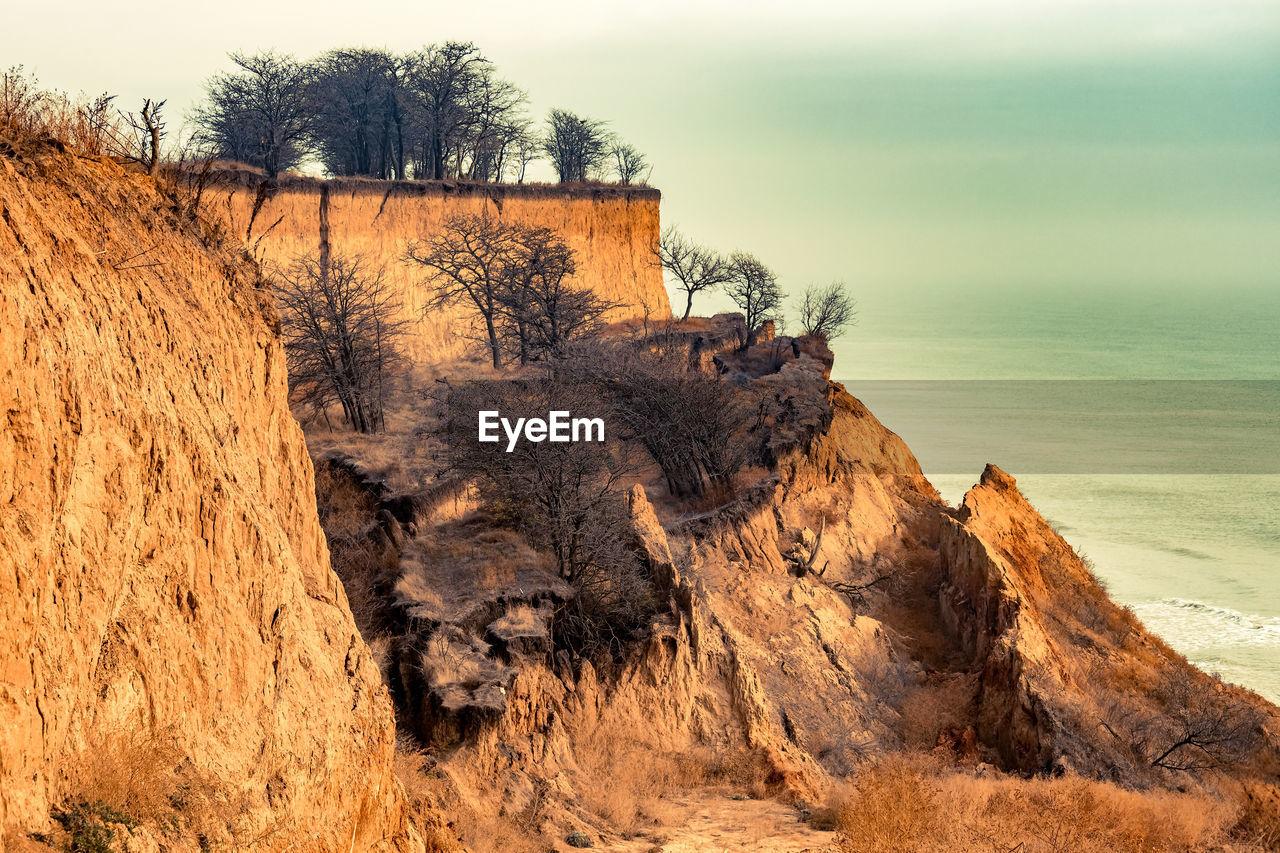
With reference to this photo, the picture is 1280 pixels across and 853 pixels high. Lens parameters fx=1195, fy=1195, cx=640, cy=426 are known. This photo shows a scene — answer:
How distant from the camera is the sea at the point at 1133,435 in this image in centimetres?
3991

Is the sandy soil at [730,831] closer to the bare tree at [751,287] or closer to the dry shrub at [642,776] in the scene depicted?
the dry shrub at [642,776]

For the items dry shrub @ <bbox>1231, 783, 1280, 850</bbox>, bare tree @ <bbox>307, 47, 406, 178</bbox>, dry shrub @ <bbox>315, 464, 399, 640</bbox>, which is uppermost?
bare tree @ <bbox>307, 47, 406, 178</bbox>

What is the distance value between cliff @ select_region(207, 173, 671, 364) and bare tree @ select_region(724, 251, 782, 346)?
3.74 m

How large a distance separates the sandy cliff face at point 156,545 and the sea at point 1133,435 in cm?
2785

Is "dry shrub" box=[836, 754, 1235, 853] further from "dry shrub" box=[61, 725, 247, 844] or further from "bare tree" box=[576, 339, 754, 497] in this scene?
"bare tree" box=[576, 339, 754, 497]

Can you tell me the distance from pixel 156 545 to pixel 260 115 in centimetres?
3785

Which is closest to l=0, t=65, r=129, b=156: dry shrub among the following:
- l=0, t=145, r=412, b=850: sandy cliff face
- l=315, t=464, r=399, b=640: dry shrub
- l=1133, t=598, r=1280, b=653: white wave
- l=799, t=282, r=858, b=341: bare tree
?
l=0, t=145, r=412, b=850: sandy cliff face

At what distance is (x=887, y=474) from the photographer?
→ 2866 cm

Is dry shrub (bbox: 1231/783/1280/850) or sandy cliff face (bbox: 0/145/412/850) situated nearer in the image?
sandy cliff face (bbox: 0/145/412/850)

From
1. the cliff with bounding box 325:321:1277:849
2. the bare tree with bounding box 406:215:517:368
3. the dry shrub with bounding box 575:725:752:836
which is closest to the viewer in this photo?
the dry shrub with bounding box 575:725:752:836

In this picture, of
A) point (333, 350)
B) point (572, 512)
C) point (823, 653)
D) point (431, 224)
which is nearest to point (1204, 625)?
point (823, 653)

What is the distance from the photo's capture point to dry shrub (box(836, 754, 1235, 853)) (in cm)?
1320

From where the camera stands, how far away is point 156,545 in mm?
7805

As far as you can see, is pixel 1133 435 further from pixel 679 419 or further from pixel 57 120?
pixel 57 120
